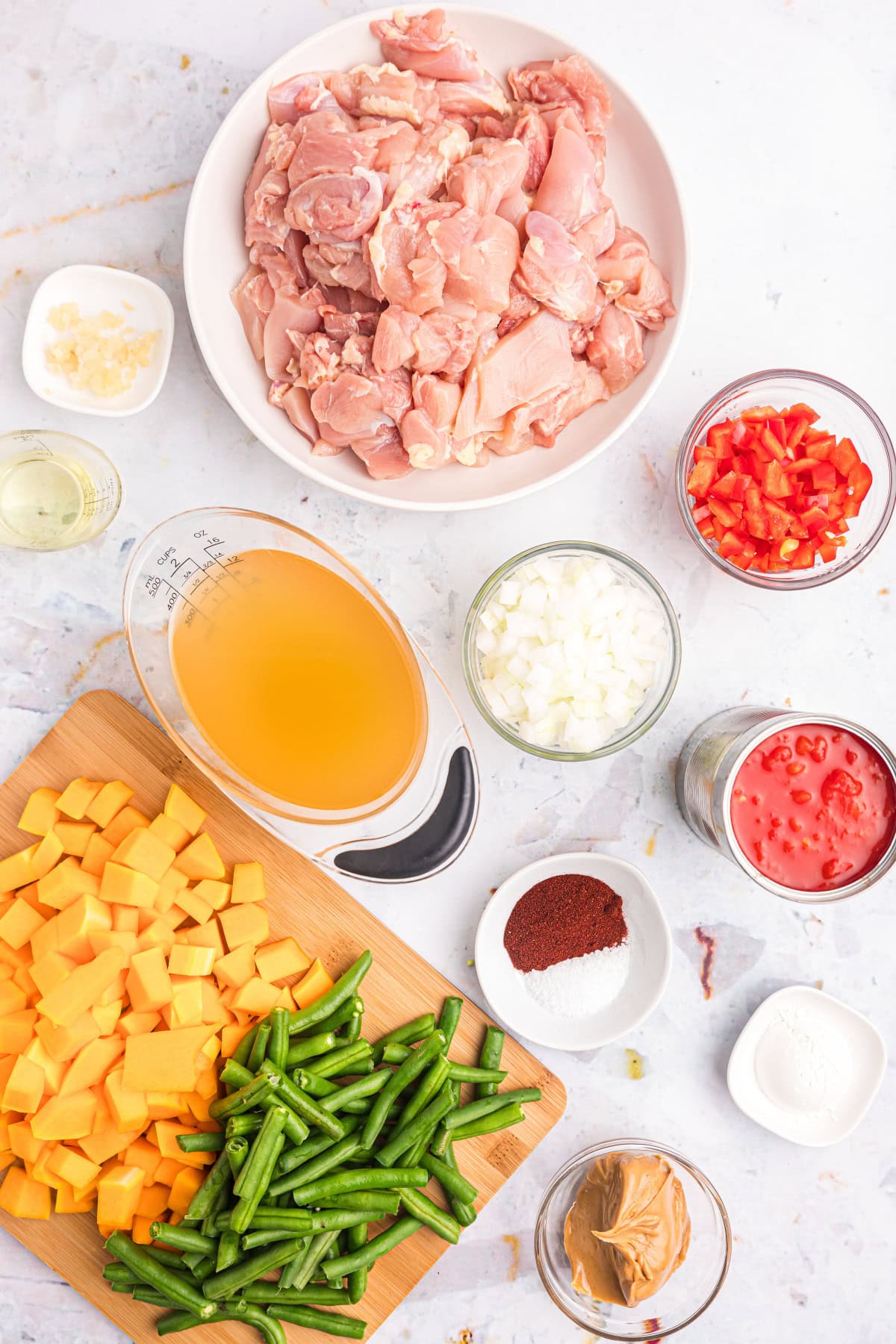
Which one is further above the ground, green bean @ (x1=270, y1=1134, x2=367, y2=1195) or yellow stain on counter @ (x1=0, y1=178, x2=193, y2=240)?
yellow stain on counter @ (x1=0, y1=178, x2=193, y2=240)

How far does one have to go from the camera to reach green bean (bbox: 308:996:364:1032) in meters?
2.15

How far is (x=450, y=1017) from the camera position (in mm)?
2227

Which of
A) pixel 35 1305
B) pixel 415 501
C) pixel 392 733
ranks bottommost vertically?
pixel 35 1305

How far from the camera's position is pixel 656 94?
7.36 feet

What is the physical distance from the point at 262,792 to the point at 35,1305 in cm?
137

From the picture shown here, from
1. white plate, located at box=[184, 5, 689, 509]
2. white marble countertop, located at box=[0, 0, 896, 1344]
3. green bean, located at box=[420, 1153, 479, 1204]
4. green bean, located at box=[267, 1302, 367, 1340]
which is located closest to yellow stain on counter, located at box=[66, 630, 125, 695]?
white marble countertop, located at box=[0, 0, 896, 1344]

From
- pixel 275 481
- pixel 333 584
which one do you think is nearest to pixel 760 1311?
pixel 333 584

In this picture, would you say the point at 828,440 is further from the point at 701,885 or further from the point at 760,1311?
the point at 760,1311

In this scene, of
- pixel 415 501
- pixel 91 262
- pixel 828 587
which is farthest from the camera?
pixel 828 587

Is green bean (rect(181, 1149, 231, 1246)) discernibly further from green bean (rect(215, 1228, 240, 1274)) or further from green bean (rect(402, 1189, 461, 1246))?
green bean (rect(402, 1189, 461, 1246))

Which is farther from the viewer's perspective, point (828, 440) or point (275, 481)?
point (275, 481)

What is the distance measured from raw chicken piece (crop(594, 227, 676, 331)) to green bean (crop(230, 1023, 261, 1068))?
1835 millimetres

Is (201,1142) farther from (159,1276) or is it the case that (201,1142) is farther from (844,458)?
(844,458)

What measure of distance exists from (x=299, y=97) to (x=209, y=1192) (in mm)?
2381
